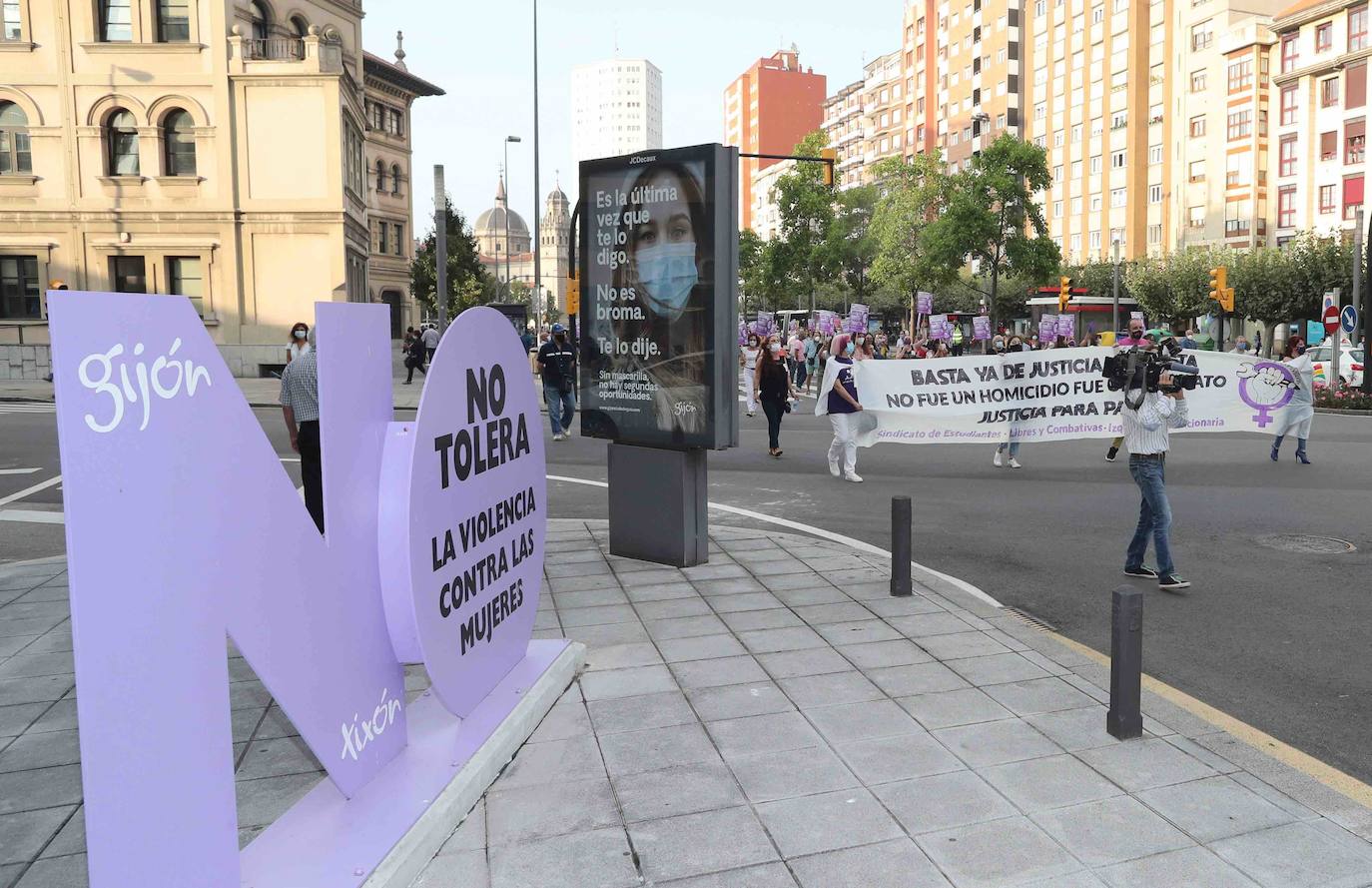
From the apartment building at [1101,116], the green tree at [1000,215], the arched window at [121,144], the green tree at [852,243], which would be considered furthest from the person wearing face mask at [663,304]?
the apartment building at [1101,116]

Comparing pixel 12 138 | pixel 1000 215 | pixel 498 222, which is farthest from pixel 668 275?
pixel 498 222

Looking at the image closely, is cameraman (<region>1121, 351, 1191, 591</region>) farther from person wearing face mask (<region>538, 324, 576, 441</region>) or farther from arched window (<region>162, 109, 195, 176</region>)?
arched window (<region>162, 109, 195, 176</region>)

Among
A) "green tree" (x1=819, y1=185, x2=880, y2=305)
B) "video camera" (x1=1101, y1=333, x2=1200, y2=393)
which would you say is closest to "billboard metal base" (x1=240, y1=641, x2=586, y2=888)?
"video camera" (x1=1101, y1=333, x2=1200, y2=393)

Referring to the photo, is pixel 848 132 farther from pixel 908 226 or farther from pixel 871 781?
pixel 871 781

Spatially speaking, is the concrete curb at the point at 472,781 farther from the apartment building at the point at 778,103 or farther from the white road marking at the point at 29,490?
the apartment building at the point at 778,103

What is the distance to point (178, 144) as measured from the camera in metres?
33.8

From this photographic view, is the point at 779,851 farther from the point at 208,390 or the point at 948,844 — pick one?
the point at 208,390

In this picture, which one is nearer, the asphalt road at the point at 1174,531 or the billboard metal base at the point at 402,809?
the billboard metal base at the point at 402,809

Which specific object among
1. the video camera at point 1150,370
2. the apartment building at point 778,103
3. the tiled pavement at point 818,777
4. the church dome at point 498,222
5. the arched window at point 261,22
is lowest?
the tiled pavement at point 818,777

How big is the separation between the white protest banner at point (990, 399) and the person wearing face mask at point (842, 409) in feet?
1.90

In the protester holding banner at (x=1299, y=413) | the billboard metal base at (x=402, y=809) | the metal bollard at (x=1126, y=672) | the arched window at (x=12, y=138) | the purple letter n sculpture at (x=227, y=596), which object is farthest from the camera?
the arched window at (x=12, y=138)

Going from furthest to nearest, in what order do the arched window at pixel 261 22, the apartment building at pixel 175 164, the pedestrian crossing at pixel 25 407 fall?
the arched window at pixel 261 22 → the apartment building at pixel 175 164 → the pedestrian crossing at pixel 25 407

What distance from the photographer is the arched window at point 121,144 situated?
33438 millimetres

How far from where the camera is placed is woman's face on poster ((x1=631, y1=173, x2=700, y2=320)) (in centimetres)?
831
